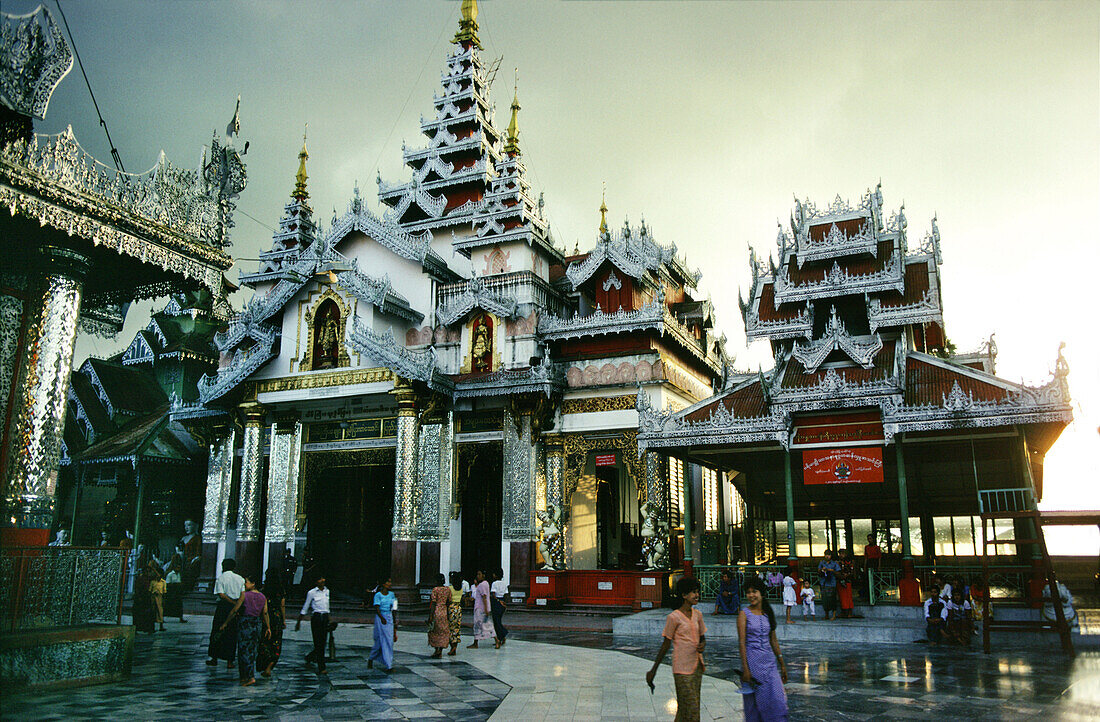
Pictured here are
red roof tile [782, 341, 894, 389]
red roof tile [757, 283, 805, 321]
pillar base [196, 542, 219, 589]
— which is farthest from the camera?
pillar base [196, 542, 219, 589]

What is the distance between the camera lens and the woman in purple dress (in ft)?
21.3

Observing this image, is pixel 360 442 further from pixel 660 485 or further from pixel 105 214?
pixel 105 214

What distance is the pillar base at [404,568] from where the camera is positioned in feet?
75.0

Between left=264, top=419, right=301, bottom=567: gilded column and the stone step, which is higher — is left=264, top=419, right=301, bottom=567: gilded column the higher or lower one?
the higher one

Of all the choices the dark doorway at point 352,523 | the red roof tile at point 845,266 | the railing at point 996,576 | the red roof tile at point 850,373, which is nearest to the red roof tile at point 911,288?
the red roof tile at point 845,266

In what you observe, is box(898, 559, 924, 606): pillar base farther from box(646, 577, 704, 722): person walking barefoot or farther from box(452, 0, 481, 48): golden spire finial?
box(452, 0, 481, 48): golden spire finial

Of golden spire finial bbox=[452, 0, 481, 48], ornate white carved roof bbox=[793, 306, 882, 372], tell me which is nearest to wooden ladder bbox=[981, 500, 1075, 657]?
ornate white carved roof bbox=[793, 306, 882, 372]

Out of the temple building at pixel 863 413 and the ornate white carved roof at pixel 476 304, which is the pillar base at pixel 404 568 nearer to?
the ornate white carved roof at pixel 476 304

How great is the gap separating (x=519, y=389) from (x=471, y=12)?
62.6ft

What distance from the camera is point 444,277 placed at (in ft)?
89.6

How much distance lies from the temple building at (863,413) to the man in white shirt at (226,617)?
10.8 metres

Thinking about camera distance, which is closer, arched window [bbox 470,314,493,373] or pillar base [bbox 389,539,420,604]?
pillar base [bbox 389,539,420,604]

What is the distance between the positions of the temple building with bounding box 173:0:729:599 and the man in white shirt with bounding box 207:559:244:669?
1056cm

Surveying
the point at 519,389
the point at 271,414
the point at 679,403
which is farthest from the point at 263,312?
the point at 679,403
